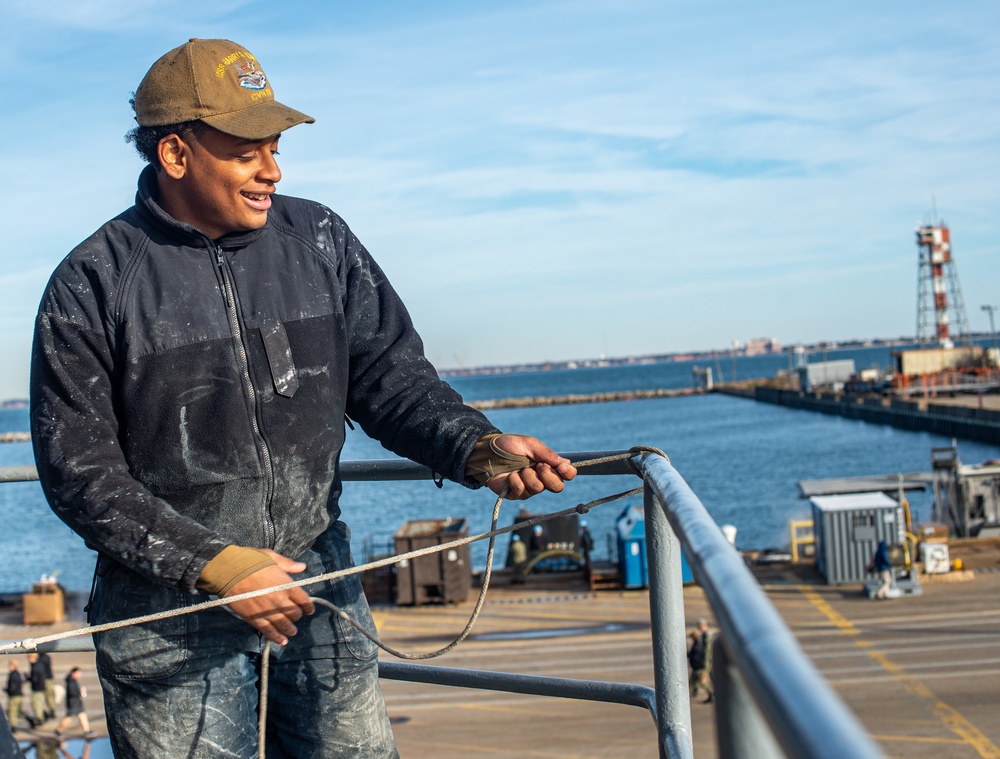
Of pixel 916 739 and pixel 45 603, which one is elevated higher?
pixel 45 603

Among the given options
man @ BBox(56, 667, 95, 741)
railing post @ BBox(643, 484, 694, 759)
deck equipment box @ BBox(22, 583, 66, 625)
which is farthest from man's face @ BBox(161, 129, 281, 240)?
deck equipment box @ BBox(22, 583, 66, 625)

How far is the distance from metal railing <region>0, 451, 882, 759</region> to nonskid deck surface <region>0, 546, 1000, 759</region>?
44.6ft

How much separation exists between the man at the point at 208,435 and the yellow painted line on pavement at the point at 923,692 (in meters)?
14.6

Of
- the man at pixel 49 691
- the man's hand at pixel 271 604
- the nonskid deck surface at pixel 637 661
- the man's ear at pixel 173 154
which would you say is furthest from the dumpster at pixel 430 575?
the man's hand at pixel 271 604

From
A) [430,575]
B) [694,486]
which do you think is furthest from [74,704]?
[694,486]

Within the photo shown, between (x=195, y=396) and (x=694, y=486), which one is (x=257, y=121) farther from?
(x=694, y=486)

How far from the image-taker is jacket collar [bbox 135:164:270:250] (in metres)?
2.56

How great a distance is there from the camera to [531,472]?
266cm

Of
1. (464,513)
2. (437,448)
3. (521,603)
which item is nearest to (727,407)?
(464,513)

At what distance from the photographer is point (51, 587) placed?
2731 centimetres

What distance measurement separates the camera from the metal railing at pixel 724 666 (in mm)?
819

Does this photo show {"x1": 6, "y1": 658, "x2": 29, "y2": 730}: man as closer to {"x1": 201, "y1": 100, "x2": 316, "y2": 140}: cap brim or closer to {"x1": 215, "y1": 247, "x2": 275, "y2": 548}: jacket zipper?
{"x1": 215, "y1": 247, "x2": 275, "y2": 548}: jacket zipper

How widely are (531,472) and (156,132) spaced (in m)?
1.21

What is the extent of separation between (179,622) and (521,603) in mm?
25513
